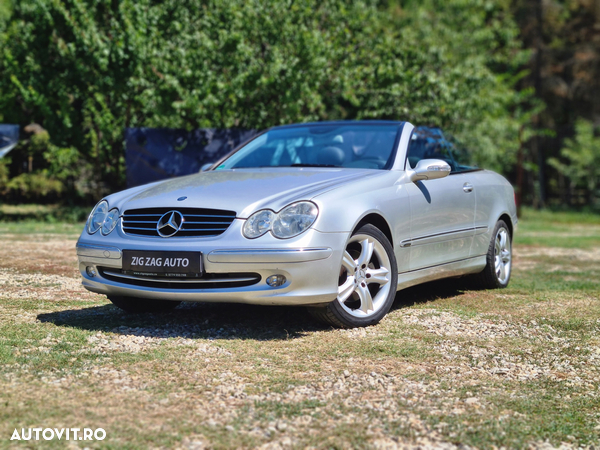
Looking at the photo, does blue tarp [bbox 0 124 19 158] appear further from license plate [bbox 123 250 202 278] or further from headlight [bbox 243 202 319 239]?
headlight [bbox 243 202 319 239]

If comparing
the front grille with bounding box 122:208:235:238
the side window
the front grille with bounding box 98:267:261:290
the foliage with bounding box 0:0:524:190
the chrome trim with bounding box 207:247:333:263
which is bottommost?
the front grille with bounding box 98:267:261:290

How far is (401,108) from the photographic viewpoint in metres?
16.1

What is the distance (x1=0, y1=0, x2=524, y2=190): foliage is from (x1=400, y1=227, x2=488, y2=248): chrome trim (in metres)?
8.30

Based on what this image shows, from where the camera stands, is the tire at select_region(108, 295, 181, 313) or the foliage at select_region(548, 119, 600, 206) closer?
the tire at select_region(108, 295, 181, 313)

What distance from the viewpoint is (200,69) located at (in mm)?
14562

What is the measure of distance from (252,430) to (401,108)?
44.3 feet

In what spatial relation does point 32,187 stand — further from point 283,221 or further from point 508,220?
point 283,221

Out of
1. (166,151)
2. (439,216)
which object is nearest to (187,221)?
(439,216)

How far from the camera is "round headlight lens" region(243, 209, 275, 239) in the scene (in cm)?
485

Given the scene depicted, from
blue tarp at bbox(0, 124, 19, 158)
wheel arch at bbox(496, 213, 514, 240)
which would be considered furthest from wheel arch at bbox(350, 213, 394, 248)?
blue tarp at bbox(0, 124, 19, 158)

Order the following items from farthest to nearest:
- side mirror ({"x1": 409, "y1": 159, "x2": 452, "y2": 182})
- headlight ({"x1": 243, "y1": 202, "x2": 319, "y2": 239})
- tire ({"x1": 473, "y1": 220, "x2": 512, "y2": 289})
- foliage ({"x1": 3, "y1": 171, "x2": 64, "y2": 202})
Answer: foliage ({"x1": 3, "y1": 171, "x2": 64, "y2": 202}) < tire ({"x1": 473, "y1": 220, "x2": 512, "y2": 289}) < side mirror ({"x1": 409, "y1": 159, "x2": 452, "y2": 182}) < headlight ({"x1": 243, "y1": 202, "x2": 319, "y2": 239})

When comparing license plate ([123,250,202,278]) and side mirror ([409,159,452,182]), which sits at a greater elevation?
side mirror ([409,159,452,182])

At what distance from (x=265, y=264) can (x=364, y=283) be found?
2.96 feet

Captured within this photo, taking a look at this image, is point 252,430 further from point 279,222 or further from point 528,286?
point 528,286
